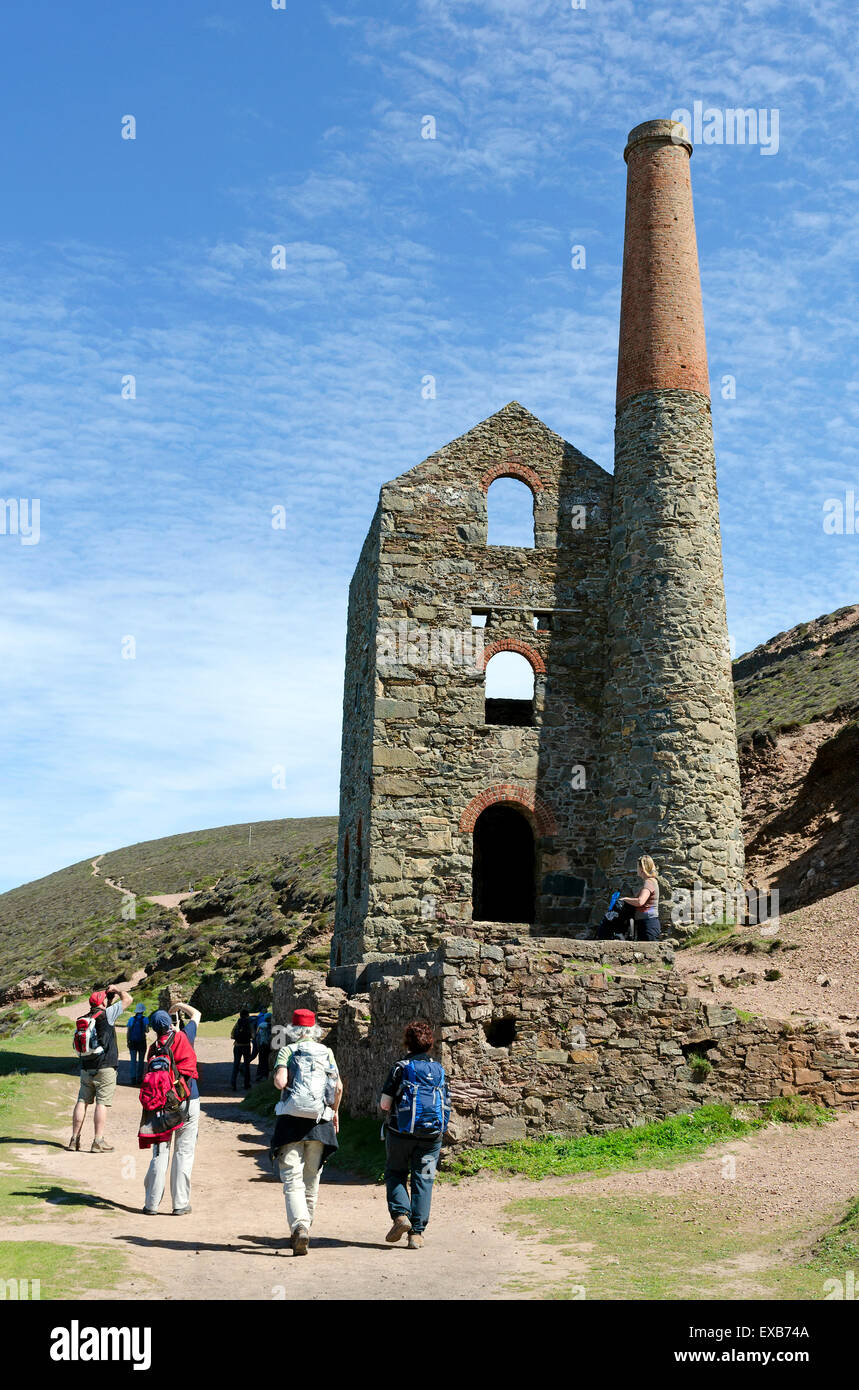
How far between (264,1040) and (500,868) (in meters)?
6.36

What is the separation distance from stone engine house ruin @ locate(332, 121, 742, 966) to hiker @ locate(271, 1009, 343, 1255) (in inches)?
380

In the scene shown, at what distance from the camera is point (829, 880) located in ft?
75.7

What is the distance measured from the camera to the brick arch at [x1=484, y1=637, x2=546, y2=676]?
68.4ft

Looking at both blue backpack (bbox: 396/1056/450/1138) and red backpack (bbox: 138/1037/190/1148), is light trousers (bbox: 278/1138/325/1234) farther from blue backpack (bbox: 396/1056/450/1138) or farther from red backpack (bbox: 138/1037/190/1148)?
red backpack (bbox: 138/1037/190/1148)

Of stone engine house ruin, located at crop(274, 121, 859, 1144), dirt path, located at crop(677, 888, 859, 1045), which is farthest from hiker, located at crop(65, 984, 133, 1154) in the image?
dirt path, located at crop(677, 888, 859, 1045)

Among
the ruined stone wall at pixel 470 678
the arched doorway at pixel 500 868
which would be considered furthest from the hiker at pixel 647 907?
the arched doorway at pixel 500 868

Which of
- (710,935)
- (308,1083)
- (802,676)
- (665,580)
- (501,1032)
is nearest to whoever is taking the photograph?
(308,1083)

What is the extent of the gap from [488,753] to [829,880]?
7.90m

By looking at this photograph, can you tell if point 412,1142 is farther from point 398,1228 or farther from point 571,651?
point 571,651

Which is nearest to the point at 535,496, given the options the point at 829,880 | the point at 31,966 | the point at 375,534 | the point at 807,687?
the point at 375,534

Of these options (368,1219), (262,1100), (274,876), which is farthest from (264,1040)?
(274,876)

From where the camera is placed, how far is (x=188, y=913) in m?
59.9

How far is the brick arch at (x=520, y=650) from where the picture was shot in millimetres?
20859
